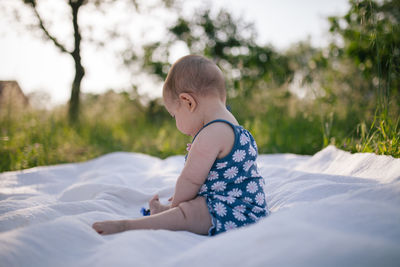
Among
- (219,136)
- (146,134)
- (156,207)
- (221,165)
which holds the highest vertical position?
(219,136)

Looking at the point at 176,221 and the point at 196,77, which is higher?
the point at 196,77

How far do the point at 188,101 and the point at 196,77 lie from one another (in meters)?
A: 0.11

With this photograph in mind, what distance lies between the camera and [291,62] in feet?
22.4

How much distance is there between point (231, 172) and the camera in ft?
4.18

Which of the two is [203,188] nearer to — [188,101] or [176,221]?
[176,221]

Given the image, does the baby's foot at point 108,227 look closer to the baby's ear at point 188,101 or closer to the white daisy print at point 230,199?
the white daisy print at point 230,199

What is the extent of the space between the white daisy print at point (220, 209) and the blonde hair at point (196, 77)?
47cm

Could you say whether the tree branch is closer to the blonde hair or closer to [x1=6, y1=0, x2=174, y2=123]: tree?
[x1=6, y1=0, x2=174, y2=123]: tree

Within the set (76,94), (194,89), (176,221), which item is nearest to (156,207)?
(176,221)

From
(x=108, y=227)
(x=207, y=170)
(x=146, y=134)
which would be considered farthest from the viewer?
(x=146, y=134)

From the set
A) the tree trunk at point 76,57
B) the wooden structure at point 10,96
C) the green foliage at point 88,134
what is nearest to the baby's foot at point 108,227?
the green foliage at point 88,134

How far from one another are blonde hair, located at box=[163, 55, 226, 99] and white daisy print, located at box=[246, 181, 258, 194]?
1.35 feet

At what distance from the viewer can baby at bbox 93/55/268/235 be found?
47.7 inches

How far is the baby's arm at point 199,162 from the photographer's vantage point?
124 cm
